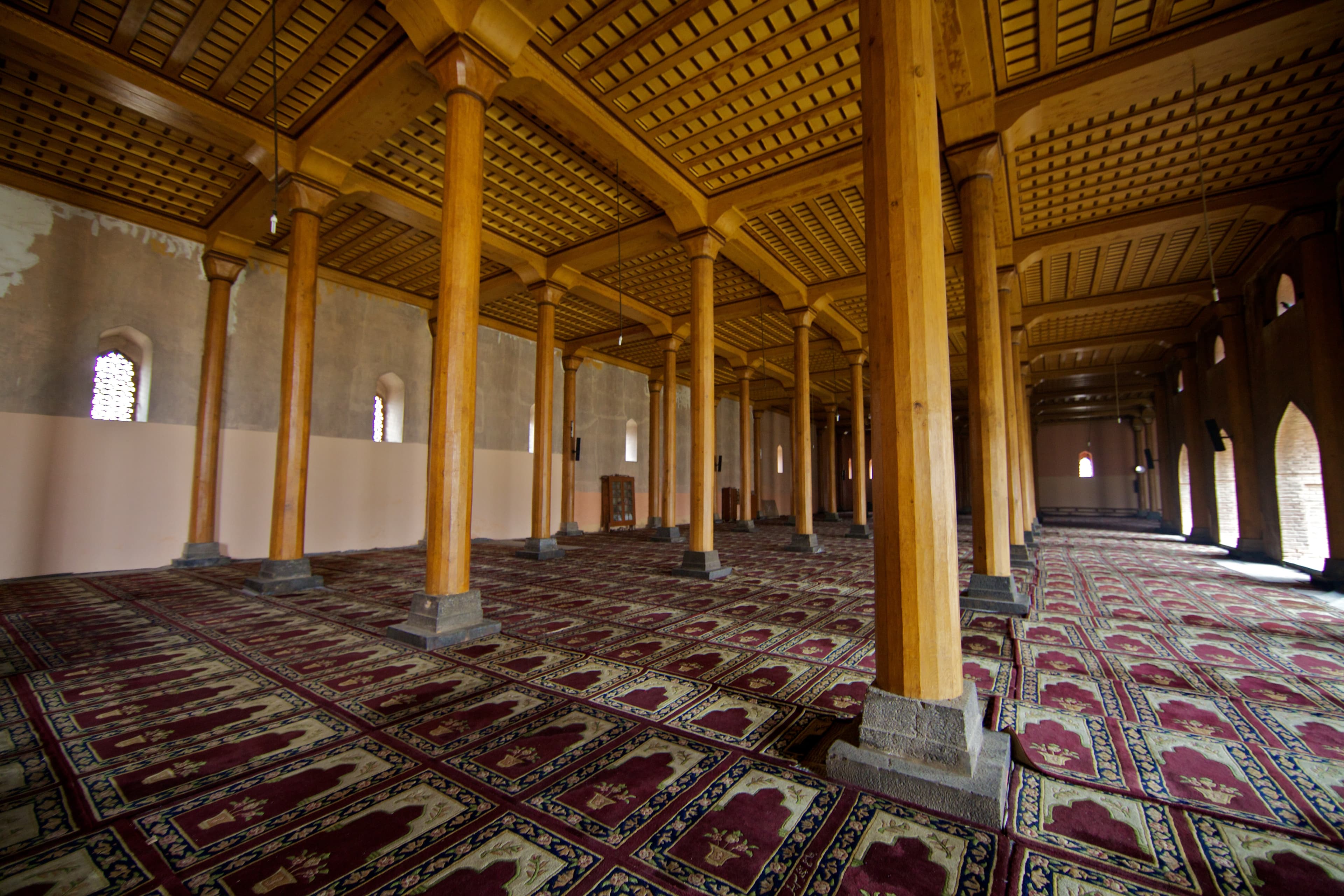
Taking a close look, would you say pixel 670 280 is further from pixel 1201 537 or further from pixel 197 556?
pixel 1201 537

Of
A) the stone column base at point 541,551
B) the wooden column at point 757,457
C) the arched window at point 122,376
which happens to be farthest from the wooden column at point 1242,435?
the arched window at point 122,376

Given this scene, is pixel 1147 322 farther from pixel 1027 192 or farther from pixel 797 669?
pixel 797 669

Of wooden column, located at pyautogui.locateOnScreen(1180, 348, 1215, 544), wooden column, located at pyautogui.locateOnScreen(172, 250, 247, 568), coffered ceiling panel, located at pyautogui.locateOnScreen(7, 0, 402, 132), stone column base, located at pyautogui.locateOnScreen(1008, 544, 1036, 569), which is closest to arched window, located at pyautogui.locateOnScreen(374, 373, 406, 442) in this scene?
wooden column, located at pyautogui.locateOnScreen(172, 250, 247, 568)

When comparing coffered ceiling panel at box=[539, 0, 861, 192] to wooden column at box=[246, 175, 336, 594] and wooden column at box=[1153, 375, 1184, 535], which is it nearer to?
wooden column at box=[246, 175, 336, 594]

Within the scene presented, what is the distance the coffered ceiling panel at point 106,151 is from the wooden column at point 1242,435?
52.0ft

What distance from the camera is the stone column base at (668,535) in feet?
40.1

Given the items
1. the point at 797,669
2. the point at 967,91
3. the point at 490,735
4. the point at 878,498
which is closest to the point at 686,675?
the point at 797,669

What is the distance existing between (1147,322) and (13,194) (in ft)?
68.7

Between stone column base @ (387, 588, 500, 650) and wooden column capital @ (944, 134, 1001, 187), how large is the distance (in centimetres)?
636

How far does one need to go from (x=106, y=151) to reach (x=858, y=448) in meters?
13.2

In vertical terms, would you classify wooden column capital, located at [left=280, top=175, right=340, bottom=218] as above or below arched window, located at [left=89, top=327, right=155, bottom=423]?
above

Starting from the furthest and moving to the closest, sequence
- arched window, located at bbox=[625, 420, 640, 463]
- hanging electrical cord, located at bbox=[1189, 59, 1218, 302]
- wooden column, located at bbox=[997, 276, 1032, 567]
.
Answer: arched window, located at bbox=[625, 420, 640, 463] < wooden column, located at bbox=[997, 276, 1032, 567] < hanging electrical cord, located at bbox=[1189, 59, 1218, 302]

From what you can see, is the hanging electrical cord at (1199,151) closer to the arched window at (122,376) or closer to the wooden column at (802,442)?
the wooden column at (802,442)

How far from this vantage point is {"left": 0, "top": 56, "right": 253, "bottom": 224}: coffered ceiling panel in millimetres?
5898
